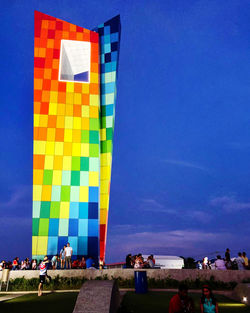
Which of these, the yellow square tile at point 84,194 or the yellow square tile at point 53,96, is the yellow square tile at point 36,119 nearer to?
the yellow square tile at point 53,96

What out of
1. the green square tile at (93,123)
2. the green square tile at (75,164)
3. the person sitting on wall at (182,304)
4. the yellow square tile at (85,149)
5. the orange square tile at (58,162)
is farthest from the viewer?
the green square tile at (93,123)

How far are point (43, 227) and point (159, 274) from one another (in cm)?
1131

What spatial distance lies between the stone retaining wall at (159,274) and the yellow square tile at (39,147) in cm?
1106

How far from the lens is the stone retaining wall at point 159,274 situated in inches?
718

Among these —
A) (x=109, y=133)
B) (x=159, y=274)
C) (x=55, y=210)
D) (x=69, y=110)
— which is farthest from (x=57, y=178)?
(x=159, y=274)

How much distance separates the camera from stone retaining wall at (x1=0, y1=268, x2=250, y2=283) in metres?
18.2

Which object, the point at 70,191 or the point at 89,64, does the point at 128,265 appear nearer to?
the point at 70,191

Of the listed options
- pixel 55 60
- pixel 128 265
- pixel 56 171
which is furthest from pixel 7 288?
pixel 55 60

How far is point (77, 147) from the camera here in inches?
1094

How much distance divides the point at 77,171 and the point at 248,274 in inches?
609

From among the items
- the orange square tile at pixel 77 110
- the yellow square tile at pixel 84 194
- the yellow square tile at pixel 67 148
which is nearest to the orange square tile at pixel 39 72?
the orange square tile at pixel 77 110

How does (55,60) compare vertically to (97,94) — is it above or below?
above

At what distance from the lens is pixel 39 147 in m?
27.6

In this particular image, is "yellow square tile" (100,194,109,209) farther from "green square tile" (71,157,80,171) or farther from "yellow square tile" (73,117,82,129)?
"yellow square tile" (73,117,82,129)
